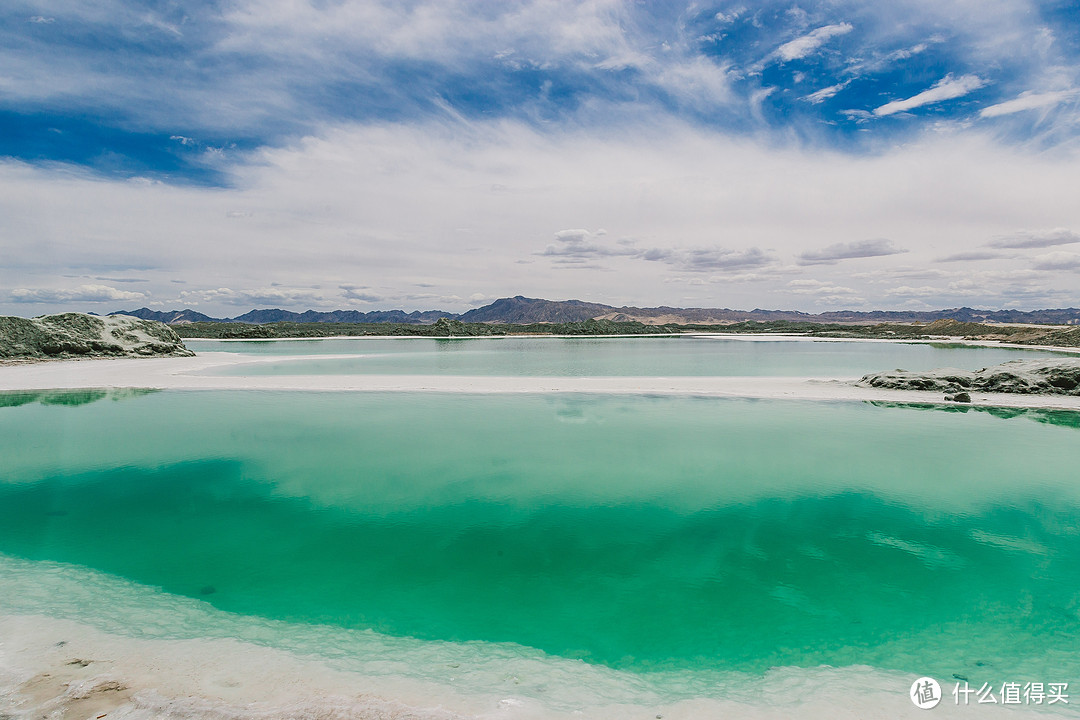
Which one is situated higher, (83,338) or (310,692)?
(83,338)

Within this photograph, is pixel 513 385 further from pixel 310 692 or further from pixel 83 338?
pixel 83 338

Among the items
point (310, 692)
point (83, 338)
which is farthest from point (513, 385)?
point (83, 338)

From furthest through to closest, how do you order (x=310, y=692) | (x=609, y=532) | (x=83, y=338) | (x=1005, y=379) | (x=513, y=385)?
(x=83, y=338) < (x=513, y=385) < (x=1005, y=379) < (x=609, y=532) < (x=310, y=692)

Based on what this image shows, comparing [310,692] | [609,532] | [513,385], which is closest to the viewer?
[310,692]

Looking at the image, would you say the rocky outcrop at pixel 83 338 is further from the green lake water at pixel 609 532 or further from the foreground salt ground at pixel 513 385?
the green lake water at pixel 609 532

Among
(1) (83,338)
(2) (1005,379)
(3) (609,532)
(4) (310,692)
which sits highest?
(1) (83,338)

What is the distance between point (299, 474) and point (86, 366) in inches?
1174

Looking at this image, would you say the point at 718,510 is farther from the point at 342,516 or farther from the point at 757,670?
the point at 342,516

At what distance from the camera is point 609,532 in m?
7.60

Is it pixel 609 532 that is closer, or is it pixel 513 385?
pixel 609 532

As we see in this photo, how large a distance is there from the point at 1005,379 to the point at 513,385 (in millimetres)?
19316

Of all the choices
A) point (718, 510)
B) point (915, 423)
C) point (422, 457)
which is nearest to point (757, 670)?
point (718, 510)

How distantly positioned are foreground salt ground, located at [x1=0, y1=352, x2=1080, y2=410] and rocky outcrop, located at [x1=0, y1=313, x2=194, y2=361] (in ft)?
15.0

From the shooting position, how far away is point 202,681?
4129 millimetres
